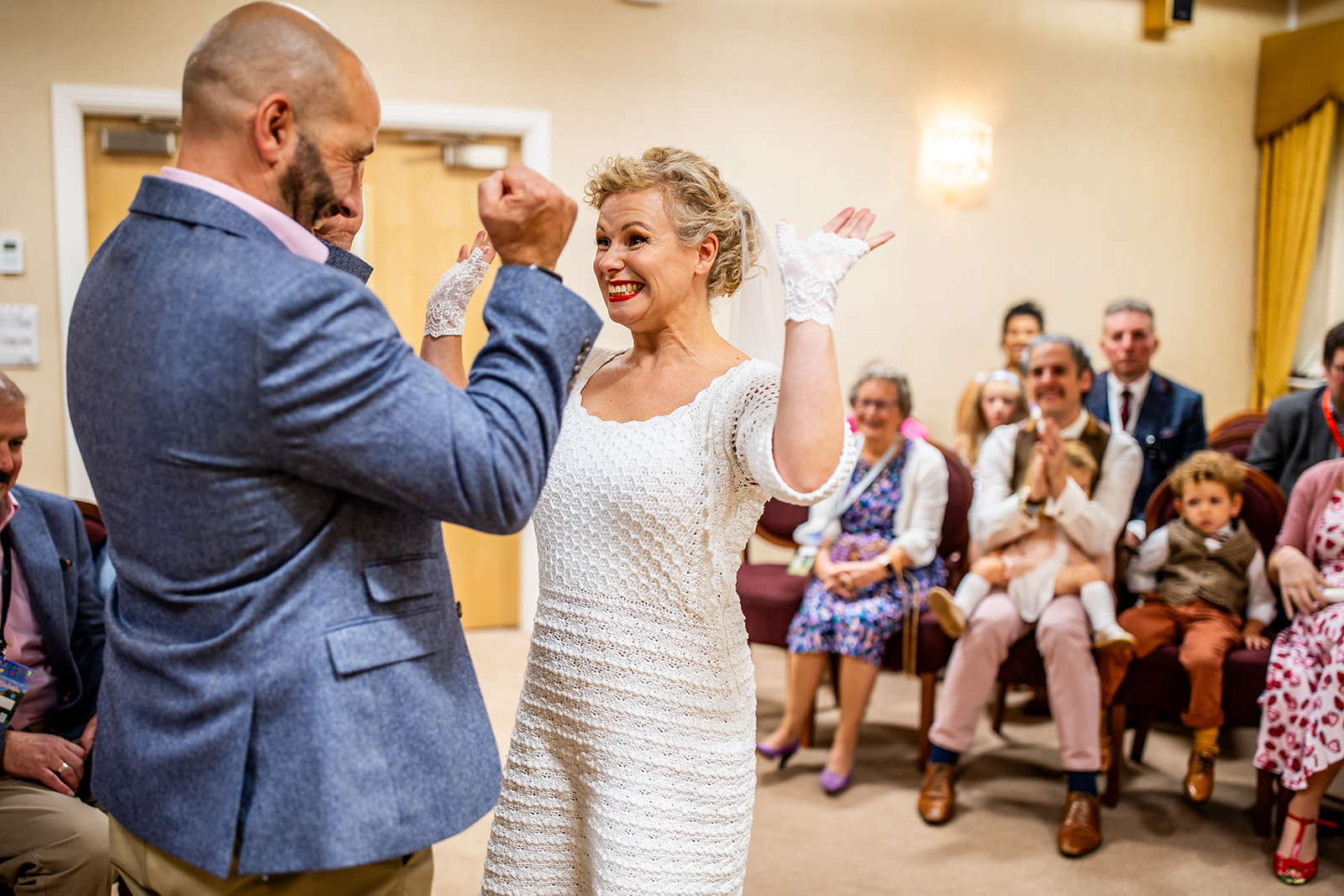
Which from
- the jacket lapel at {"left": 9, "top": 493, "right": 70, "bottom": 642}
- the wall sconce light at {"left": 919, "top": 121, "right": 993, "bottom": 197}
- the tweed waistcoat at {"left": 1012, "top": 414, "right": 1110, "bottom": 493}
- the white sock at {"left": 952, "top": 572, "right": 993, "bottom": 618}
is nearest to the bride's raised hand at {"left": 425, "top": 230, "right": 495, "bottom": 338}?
the jacket lapel at {"left": 9, "top": 493, "right": 70, "bottom": 642}

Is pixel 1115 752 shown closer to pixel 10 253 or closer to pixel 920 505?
pixel 920 505

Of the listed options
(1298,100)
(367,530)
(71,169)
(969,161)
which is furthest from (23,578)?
(1298,100)

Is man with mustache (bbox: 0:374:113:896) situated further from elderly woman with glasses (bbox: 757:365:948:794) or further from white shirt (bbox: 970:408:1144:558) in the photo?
white shirt (bbox: 970:408:1144:558)

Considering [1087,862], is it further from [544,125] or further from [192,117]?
[544,125]

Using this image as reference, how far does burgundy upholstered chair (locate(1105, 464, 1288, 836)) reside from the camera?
3.00m

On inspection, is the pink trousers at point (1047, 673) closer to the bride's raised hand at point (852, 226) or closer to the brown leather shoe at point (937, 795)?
the brown leather shoe at point (937, 795)

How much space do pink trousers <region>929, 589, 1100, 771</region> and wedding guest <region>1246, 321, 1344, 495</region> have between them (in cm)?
98

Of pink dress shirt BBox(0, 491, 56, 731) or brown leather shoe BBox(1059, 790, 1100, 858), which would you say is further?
brown leather shoe BBox(1059, 790, 1100, 858)

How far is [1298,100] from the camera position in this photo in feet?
18.7

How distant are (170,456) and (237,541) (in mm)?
98

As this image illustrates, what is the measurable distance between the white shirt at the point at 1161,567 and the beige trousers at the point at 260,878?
9.44ft

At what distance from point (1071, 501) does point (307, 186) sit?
9.23ft

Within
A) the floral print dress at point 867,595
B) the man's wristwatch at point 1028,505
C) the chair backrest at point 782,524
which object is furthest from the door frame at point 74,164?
the man's wristwatch at point 1028,505

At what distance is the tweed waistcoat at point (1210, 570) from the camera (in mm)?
3178
